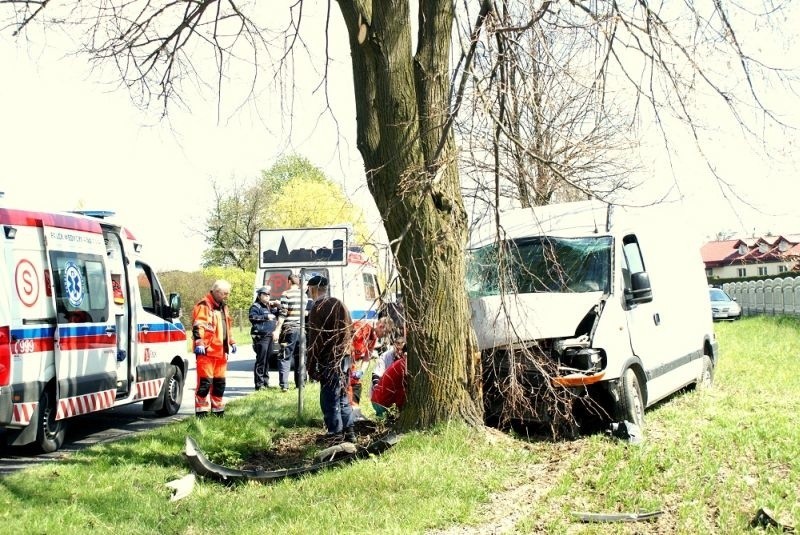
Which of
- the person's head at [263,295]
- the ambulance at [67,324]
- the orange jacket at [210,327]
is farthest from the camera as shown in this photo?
the person's head at [263,295]

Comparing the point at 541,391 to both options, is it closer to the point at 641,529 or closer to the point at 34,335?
the point at 641,529

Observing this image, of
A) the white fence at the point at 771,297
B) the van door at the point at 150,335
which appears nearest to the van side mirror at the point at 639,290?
the van door at the point at 150,335

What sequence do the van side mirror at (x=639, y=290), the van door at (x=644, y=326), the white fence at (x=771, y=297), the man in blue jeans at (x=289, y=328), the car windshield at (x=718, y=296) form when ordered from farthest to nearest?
the car windshield at (x=718, y=296) → the white fence at (x=771, y=297) → the man in blue jeans at (x=289, y=328) → the van door at (x=644, y=326) → the van side mirror at (x=639, y=290)

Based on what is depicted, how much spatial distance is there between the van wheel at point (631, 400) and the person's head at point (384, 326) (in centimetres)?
230

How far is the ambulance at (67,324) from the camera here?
8805mm

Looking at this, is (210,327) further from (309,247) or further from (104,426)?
(104,426)

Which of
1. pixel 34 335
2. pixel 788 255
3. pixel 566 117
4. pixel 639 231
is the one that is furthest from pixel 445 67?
pixel 788 255

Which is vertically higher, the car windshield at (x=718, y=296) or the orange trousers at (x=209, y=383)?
the car windshield at (x=718, y=296)

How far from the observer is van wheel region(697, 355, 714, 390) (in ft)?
36.7

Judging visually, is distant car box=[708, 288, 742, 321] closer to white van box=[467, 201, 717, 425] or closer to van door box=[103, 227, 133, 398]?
white van box=[467, 201, 717, 425]

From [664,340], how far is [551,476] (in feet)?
10.8

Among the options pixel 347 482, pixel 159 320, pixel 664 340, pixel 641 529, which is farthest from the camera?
pixel 159 320

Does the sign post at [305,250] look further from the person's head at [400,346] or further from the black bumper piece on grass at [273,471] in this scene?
the black bumper piece on grass at [273,471]

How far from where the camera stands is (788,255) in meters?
16.2
